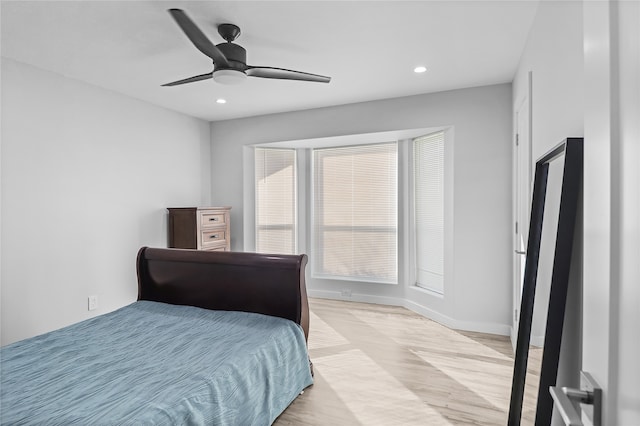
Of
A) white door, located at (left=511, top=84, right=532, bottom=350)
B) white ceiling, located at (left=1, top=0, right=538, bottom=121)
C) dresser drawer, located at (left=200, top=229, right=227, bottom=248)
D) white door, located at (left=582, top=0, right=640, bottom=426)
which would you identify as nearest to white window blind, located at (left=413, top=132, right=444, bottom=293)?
white ceiling, located at (left=1, top=0, right=538, bottom=121)

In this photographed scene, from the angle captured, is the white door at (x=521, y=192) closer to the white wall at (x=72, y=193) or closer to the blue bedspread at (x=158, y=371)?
the blue bedspread at (x=158, y=371)

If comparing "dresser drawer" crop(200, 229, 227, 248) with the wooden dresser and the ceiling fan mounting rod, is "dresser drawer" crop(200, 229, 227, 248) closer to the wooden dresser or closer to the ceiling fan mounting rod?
the wooden dresser

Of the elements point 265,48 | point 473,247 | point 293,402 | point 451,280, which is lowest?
point 293,402

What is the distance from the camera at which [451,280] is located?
395 cm

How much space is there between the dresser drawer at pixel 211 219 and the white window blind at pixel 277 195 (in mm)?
647

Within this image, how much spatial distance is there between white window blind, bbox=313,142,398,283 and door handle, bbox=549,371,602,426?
13.6 feet

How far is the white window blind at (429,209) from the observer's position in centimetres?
421

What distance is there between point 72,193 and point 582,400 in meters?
4.09

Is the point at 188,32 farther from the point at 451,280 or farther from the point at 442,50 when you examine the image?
the point at 451,280

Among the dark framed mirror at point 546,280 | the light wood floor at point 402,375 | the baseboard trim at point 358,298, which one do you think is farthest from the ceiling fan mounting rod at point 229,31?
the baseboard trim at point 358,298

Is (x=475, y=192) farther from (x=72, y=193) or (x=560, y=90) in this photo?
(x=72, y=193)

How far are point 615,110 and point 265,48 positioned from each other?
273cm

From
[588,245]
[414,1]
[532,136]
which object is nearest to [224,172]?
[414,1]

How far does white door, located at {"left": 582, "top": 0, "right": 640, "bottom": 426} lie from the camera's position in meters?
0.50
